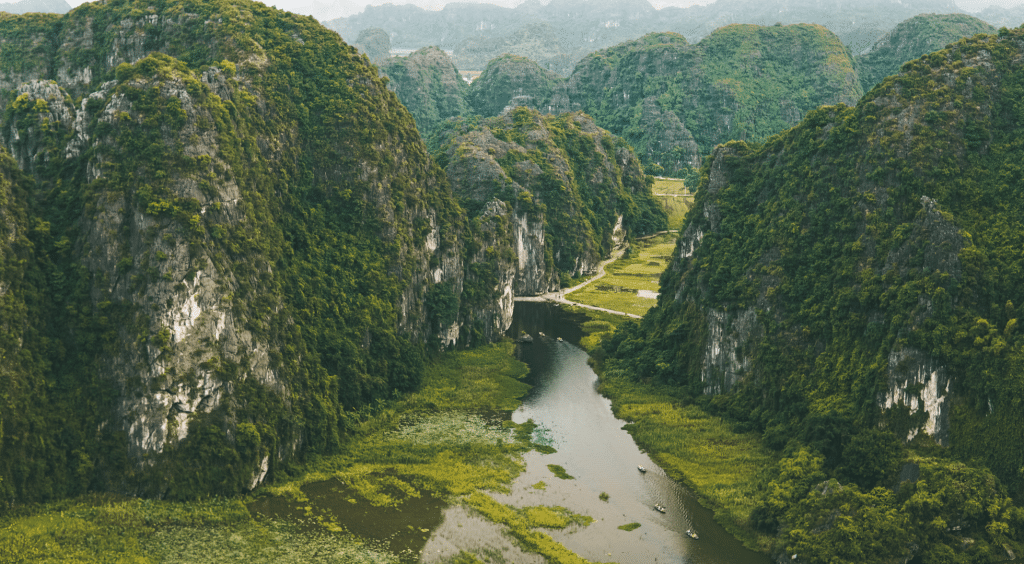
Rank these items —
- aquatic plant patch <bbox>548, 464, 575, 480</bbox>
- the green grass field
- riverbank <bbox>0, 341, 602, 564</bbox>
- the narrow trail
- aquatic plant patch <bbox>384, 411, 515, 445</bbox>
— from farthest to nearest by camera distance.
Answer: the narrow trail → aquatic plant patch <bbox>384, 411, 515, 445</bbox> → aquatic plant patch <bbox>548, 464, 575, 480</bbox> → the green grass field → riverbank <bbox>0, 341, 602, 564</bbox>

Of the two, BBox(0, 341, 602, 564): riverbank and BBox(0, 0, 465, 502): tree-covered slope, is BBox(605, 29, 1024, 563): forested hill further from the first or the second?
BBox(0, 0, 465, 502): tree-covered slope

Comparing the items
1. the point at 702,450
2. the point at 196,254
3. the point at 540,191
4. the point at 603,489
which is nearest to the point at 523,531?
the point at 603,489

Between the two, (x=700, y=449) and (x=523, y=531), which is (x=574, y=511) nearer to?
(x=523, y=531)

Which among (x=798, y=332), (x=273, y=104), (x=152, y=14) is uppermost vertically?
(x=152, y=14)

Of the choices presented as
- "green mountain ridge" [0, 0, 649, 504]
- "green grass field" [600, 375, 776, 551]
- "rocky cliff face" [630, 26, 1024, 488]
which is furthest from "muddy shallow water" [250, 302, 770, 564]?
"rocky cliff face" [630, 26, 1024, 488]

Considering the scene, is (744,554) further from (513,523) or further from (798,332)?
(798,332)

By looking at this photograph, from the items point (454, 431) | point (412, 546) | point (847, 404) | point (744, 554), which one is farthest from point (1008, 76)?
point (412, 546)

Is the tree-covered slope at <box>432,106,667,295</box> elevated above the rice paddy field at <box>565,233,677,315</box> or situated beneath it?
elevated above
